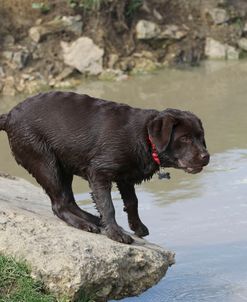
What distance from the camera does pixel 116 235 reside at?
5551 mm

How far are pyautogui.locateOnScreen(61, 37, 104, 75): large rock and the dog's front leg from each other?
32.6 feet

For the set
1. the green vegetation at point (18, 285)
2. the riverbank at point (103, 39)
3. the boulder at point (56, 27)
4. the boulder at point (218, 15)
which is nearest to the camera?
the green vegetation at point (18, 285)

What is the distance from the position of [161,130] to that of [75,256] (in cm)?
113

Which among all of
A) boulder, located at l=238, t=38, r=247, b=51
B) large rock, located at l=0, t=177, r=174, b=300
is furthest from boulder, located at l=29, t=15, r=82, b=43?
large rock, located at l=0, t=177, r=174, b=300

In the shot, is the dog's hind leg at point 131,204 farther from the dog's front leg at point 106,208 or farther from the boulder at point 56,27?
the boulder at point 56,27

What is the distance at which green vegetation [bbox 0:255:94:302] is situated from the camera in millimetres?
4672

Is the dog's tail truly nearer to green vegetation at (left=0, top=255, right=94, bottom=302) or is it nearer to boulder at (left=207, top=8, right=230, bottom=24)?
green vegetation at (left=0, top=255, right=94, bottom=302)

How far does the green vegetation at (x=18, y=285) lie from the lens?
15.3ft

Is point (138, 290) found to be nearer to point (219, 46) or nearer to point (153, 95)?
point (153, 95)

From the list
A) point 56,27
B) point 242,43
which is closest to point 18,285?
point 56,27

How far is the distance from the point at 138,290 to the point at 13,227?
1034 mm

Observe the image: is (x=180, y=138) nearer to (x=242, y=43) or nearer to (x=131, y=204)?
(x=131, y=204)

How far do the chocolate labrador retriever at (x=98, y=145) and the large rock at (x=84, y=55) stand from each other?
9571 mm

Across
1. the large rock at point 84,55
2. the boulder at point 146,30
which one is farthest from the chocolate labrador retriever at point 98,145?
the boulder at point 146,30
